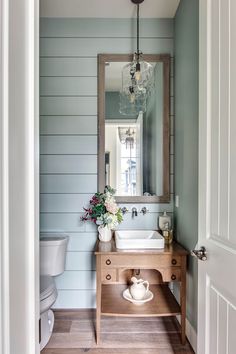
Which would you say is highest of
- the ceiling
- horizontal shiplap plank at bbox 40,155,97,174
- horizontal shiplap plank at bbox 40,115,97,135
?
the ceiling

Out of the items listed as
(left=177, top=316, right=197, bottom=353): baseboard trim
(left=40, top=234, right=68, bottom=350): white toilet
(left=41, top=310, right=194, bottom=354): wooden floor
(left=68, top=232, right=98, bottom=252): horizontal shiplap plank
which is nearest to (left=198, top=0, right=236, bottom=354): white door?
(left=177, top=316, right=197, bottom=353): baseboard trim

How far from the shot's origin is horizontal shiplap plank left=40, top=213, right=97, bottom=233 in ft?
8.45

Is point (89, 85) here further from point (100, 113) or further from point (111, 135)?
point (111, 135)

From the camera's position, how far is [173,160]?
2.59 metres

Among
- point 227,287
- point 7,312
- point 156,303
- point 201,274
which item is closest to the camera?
point 7,312

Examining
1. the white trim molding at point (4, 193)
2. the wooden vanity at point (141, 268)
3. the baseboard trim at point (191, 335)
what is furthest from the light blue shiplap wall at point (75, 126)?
the white trim molding at point (4, 193)

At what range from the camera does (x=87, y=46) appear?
257cm

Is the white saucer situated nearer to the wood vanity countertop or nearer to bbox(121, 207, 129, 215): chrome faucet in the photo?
the wood vanity countertop

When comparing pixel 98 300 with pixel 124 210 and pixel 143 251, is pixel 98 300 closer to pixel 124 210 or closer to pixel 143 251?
pixel 143 251

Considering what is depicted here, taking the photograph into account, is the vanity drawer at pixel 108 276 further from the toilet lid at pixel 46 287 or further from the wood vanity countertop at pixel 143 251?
the toilet lid at pixel 46 287

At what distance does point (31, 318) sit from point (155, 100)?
2.23 metres

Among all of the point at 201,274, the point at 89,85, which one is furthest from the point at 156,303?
the point at 89,85

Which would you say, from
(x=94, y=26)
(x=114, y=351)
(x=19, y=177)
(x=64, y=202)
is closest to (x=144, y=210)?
(x=64, y=202)

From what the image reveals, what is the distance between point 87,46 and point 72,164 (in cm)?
116
